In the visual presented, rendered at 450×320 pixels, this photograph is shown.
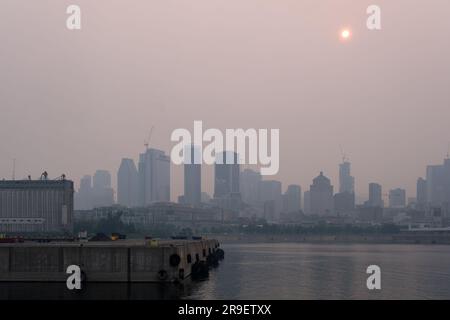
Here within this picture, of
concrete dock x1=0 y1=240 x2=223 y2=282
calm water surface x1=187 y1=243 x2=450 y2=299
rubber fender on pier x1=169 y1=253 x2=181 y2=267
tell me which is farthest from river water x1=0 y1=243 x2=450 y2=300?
rubber fender on pier x1=169 y1=253 x2=181 y2=267

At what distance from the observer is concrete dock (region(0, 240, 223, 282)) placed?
75.6 m

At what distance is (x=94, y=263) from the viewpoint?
75.9 metres

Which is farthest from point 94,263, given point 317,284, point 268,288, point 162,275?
point 317,284

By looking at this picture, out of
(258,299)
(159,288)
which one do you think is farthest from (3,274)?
(258,299)

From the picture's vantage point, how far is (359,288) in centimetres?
8338

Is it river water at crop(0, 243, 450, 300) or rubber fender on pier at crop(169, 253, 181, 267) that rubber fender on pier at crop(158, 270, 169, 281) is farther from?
river water at crop(0, 243, 450, 300)

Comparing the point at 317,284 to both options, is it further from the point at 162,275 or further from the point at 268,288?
the point at 162,275

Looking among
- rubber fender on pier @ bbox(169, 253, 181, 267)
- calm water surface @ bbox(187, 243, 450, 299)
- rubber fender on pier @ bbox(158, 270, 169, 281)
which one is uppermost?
rubber fender on pier @ bbox(169, 253, 181, 267)

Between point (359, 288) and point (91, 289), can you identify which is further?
point (359, 288)

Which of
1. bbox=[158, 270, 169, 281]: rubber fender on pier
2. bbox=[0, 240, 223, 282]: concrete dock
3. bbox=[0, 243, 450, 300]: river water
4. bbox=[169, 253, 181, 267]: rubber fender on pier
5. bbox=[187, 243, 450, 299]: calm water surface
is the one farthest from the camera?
bbox=[169, 253, 181, 267]: rubber fender on pier
